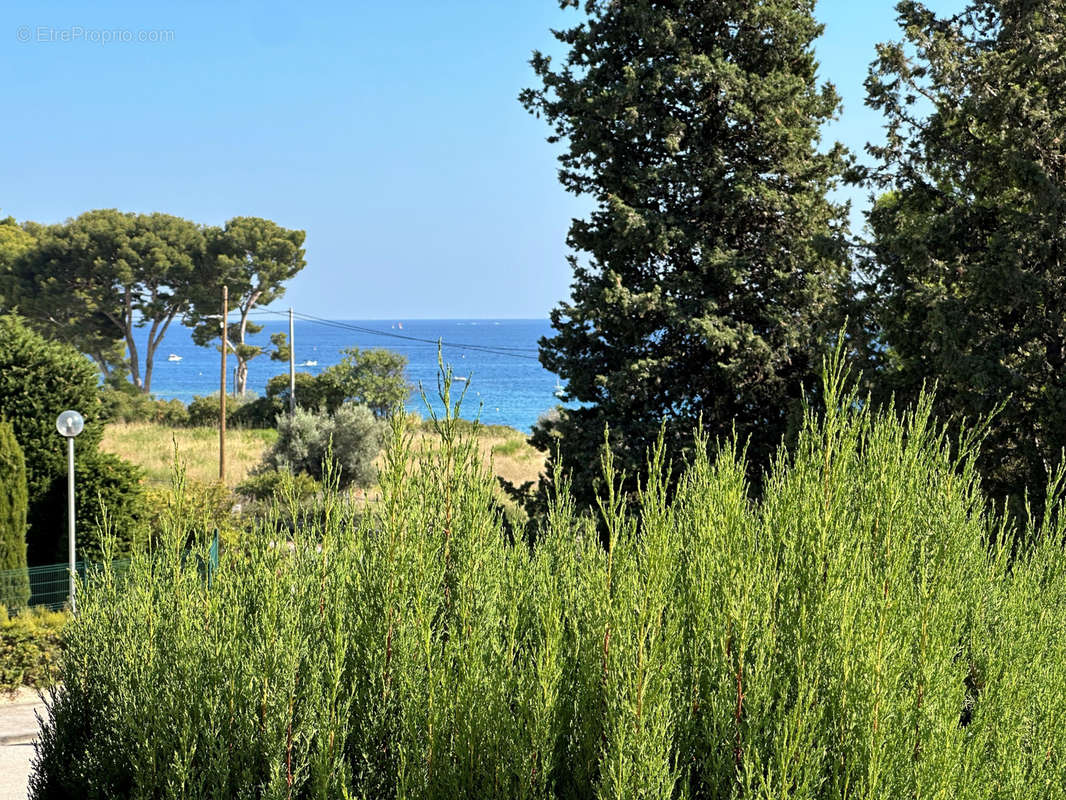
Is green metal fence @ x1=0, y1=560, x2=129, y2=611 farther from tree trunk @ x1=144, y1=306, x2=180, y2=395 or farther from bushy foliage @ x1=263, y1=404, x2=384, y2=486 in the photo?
tree trunk @ x1=144, y1=306, x2=180, y2=395

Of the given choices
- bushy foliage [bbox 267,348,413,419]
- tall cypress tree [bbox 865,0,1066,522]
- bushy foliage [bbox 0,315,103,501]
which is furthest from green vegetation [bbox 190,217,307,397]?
tall cypress tree [bbox 865,0,1066,522]

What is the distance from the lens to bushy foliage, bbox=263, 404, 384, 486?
26422 mm

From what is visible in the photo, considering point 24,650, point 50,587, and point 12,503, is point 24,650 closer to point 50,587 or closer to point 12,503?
point 50,587

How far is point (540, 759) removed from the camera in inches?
112

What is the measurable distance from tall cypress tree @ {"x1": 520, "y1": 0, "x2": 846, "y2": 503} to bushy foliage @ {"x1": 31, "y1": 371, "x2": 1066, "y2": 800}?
11556mm

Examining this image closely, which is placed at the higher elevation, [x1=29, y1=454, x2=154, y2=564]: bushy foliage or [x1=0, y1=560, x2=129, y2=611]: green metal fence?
[x1=29, y1=454, x2=154, y2=564]: bushy foliage

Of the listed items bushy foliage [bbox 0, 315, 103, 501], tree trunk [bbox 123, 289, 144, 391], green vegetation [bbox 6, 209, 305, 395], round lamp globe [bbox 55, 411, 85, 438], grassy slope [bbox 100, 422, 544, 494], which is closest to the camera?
round lamp globe [bbox 55, 411, 85, 438]

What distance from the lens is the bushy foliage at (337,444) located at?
2642 cm

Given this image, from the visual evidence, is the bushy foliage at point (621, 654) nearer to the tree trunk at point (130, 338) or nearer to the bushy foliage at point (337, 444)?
the bushy foliage at point (337, 444)

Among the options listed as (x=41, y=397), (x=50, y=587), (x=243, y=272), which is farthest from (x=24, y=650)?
(x=243, y=272)

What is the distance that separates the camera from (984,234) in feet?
45.0

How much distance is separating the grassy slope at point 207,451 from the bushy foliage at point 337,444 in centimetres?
140

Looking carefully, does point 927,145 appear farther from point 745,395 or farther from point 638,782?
point 638,782

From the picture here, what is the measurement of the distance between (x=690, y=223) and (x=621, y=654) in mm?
14226
